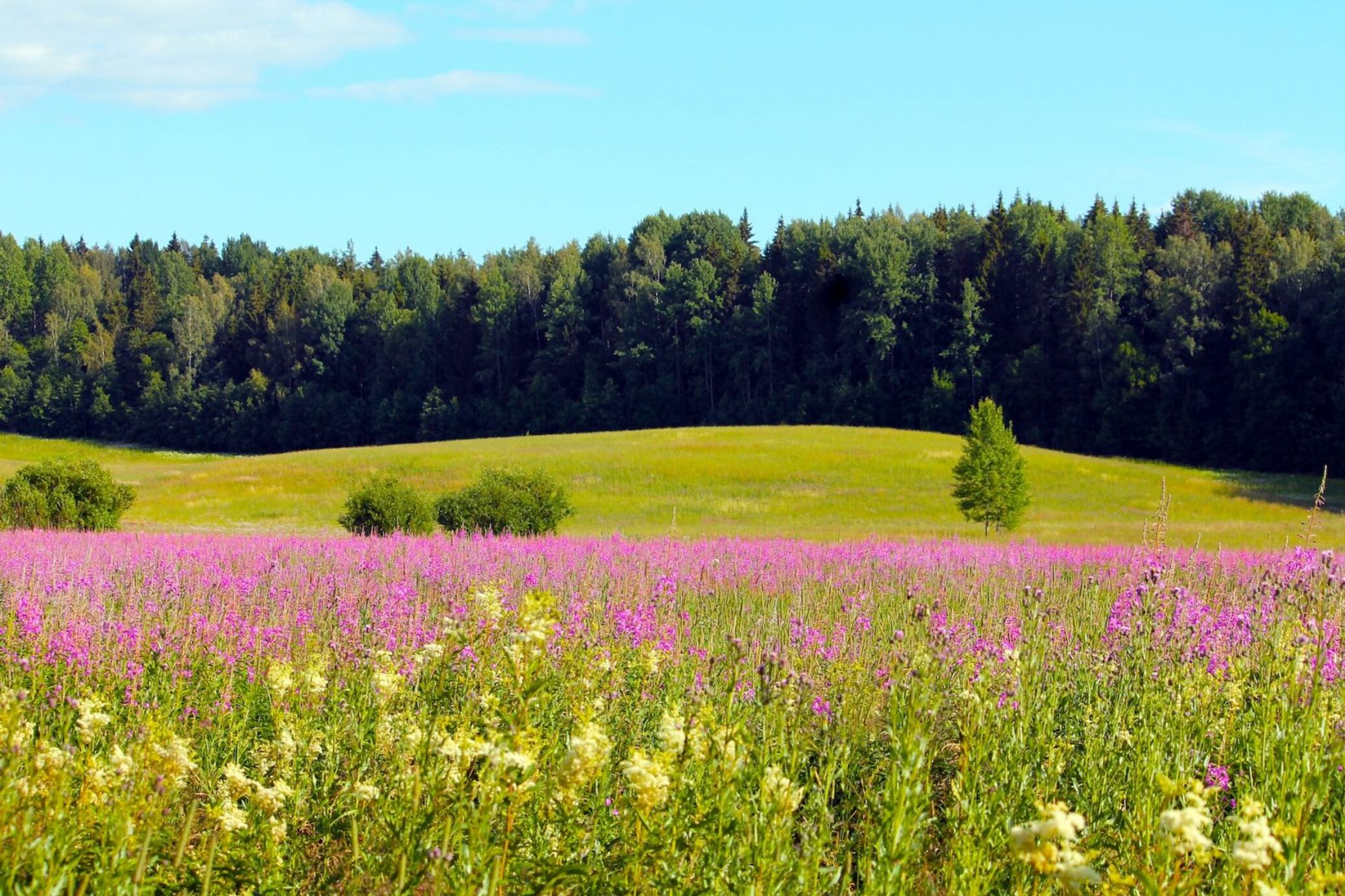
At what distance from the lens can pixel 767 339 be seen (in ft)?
290

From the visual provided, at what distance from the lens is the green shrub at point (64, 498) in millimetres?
23031

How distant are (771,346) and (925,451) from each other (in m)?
38.8

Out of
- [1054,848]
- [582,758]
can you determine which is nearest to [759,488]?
[582,758]

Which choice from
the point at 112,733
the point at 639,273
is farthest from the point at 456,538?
the point at 639,273

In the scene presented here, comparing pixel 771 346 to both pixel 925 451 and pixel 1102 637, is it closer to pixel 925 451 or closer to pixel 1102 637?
pixel 925 451

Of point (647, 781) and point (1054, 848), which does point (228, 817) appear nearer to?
point (647, 781)

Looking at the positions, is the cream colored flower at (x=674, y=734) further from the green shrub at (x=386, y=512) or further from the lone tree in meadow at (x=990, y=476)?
the lone tree in meadow at (x=990, y=476)

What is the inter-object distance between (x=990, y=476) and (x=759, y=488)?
1350 cm

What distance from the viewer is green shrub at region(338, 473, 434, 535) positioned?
81.5ft

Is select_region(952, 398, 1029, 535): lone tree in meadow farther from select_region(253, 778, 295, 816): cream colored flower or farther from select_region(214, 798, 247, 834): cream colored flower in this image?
select_region(214, 798, 247, 834): cream colored flower

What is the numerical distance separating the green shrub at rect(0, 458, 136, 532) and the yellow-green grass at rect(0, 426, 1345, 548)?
126 inches

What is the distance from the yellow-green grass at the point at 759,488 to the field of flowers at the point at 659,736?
65.6 ft

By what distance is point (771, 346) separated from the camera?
87812mm

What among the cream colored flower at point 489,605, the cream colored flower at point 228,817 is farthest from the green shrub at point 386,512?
the cream colored flower at point 228,817
